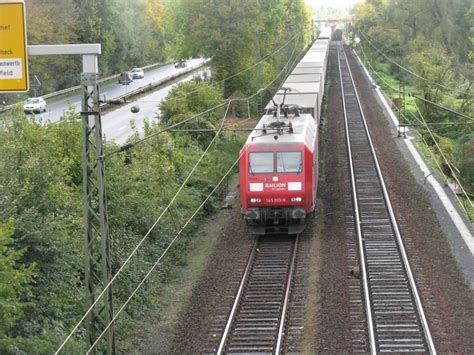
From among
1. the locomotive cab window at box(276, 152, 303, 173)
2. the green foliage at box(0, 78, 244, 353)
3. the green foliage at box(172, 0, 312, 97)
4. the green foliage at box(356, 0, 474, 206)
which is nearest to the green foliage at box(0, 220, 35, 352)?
the green foliage at box(0, 78, 244, 353)

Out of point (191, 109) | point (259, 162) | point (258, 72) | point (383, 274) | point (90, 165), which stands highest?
point (90, 165)

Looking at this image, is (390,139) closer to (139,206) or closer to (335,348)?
(139,206)

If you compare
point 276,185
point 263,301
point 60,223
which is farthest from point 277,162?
point 60,223

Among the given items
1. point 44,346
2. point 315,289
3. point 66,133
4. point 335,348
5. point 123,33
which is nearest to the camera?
point 44,346

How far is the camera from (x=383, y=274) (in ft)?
60.5

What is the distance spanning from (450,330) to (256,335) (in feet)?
13.3

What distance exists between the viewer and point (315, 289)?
701 inches

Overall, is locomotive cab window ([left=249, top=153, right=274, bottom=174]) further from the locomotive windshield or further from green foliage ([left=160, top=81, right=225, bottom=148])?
green foliage ([left=160, top=81, right=225, bottom=148])

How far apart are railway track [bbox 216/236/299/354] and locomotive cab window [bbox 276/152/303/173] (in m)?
2.23

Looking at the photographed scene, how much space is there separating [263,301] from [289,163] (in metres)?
5.24

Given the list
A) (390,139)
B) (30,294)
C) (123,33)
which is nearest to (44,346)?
(30,294)

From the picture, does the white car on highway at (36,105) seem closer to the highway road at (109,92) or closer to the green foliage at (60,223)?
the highway road at (109,92)

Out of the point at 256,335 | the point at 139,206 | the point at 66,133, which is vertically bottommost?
the point at 256,335

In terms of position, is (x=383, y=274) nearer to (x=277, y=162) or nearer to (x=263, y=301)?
(x=263, y=301)
